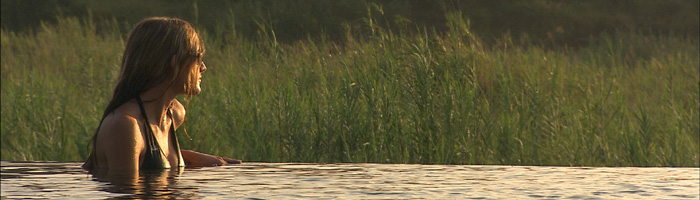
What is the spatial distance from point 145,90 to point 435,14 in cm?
1995

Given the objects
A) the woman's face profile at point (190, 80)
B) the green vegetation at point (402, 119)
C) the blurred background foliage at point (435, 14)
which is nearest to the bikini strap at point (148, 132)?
the woman's face profile at point (190, 80)

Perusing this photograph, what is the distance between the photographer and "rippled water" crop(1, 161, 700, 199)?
2221 millimetres

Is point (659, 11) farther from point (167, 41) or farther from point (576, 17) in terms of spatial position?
point (167, 41)

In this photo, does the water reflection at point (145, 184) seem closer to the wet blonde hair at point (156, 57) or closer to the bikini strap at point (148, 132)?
the bikini strap at point (148, 132)

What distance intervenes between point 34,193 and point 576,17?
22.0 metres

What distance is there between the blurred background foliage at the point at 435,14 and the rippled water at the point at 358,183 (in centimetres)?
1661

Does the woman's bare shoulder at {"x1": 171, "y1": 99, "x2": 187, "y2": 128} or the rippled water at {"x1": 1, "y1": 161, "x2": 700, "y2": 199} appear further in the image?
the woman's bare shoulder at {"x1": 171, "y1": 99, "x2": 187, "y2": 128}

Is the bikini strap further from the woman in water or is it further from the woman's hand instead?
the woman's hand

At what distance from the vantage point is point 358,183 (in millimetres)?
2475

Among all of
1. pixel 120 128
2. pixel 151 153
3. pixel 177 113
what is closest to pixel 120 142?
pixel 120 128

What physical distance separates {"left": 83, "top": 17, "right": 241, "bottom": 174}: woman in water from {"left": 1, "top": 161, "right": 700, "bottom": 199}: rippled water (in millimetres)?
93

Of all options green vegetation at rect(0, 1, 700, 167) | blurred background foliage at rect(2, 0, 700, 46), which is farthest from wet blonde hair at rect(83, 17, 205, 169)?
blurred background foliage at rect(2, 0, 700, 46)

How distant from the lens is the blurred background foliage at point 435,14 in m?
20.2

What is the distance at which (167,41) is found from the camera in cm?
258
